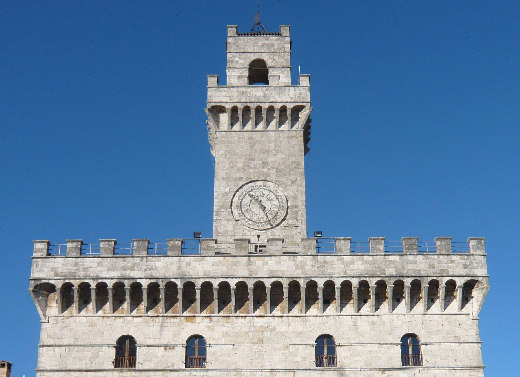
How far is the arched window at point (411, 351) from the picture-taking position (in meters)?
37.5

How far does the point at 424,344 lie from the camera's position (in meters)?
37.7

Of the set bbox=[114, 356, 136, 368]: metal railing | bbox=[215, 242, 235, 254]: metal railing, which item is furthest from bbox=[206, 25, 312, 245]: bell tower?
bbox=[114, 356, 136, 368]: metal railing

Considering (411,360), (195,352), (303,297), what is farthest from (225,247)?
(411,360)

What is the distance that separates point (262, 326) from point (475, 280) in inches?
426

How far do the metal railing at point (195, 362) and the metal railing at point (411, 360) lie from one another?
9.62 meters

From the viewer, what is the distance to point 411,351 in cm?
3772

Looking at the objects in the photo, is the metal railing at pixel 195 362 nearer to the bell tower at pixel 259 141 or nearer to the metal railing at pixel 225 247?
the metal railing at pixel 225 247

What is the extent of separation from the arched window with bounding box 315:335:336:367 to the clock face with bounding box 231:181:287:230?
288 inches

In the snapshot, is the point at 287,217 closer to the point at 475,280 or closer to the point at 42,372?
the point at 475,280

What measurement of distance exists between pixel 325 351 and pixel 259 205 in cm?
919

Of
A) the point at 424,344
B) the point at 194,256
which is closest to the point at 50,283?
the point at 194,256

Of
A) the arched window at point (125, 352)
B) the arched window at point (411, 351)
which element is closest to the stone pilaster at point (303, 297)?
the arched window at point (411, 351)

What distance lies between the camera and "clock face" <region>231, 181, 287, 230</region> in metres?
42.5

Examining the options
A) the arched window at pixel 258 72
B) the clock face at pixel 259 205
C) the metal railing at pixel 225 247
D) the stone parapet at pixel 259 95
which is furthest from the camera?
the arched window at pixel 258 72
